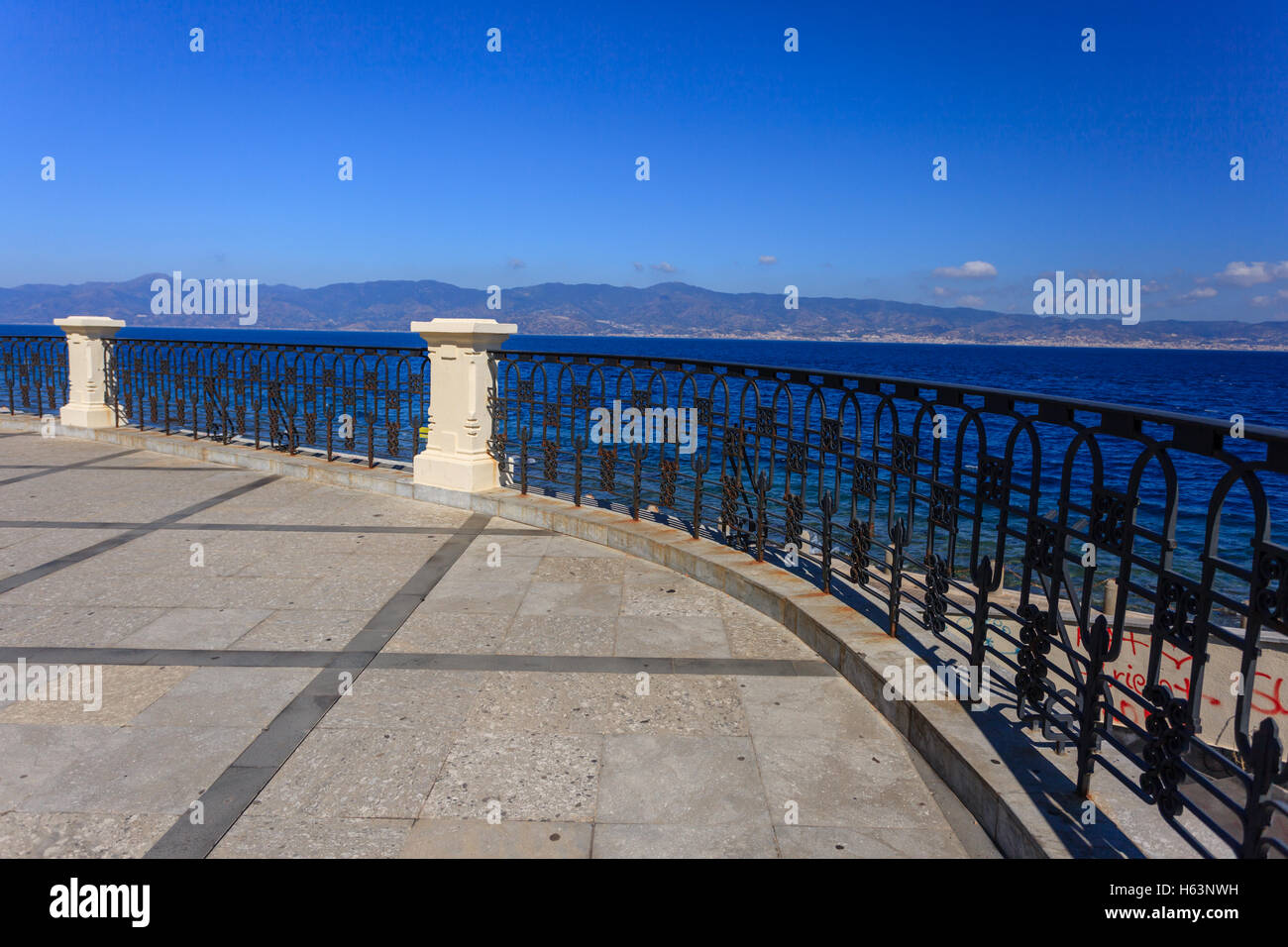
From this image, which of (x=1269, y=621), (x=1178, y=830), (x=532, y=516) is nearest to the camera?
(x=1269, y=621)

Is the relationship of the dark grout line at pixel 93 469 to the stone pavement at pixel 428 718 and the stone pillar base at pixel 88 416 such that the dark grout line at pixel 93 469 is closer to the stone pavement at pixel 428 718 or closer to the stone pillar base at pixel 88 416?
the stone pillar base at pixel 88 416

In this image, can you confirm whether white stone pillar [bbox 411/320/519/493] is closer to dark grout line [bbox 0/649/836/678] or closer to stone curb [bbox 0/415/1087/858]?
stone curb [bbox 0/415/1087/858]

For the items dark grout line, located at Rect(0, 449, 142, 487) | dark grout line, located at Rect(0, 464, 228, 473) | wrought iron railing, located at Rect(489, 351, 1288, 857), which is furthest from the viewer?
dark grout line, located at Rect(0, 464, 228, 473)

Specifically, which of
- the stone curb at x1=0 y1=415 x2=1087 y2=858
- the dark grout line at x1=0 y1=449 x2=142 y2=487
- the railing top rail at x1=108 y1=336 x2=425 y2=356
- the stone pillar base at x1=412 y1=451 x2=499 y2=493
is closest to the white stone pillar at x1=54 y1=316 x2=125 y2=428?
the railing top rail at x1=108 y1=336 x2=425 y2=356

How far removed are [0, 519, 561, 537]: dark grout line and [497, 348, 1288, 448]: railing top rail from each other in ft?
5.56

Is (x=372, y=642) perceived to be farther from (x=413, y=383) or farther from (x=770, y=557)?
(x=413, y=383)

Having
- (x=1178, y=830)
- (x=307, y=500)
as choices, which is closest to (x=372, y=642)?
(x=1178, y=830)

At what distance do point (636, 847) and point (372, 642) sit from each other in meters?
2.39

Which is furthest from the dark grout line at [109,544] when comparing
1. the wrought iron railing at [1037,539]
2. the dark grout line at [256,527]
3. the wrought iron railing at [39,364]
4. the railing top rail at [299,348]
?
the wrought iron railing at [39,364]

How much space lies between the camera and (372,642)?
4.62 meters

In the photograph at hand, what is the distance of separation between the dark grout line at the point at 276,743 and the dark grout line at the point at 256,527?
1.62 m

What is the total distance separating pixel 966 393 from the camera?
3.80 metres

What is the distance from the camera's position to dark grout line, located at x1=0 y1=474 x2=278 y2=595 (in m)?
5.67

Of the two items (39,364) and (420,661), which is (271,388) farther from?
(420,661)
